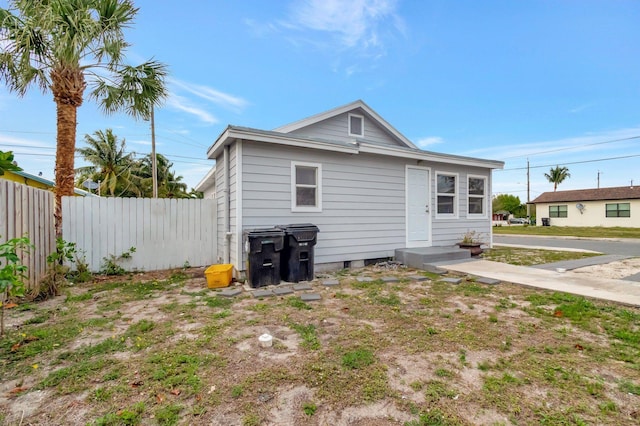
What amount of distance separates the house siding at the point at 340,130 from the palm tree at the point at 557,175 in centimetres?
4360

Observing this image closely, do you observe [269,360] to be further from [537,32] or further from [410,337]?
[537,32]

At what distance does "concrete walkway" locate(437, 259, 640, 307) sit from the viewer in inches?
171

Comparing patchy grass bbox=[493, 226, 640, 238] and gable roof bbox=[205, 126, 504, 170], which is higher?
gable roof bbox=[205, 126, 504, 170]

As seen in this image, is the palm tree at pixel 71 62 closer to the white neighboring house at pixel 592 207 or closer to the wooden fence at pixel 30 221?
the wooden fence at pixel 30 221

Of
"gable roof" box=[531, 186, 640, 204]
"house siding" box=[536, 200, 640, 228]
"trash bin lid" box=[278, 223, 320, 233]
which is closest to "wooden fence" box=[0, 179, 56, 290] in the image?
"trash bin lid" box=[278, 223, 320, 233]

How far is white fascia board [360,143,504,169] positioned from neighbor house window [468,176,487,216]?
48 cm

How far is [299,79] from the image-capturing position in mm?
12227

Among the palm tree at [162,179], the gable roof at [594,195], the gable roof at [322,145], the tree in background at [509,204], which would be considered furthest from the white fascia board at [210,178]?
the tree in background at [509,204]

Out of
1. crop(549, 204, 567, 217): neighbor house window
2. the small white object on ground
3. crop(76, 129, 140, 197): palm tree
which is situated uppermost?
crop(76, 129, 140, 197): palm tree

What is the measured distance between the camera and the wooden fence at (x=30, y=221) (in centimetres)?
405

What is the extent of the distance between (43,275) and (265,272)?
369cm

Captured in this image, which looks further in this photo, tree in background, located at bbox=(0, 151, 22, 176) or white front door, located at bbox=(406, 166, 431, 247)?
white front door, located at bbox=(406, 166, 431, 247)

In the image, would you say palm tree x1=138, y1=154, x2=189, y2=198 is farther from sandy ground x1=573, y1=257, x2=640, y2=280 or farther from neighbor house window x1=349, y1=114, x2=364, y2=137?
sandy ground x1=573, y1=257, x2=640, y2=280

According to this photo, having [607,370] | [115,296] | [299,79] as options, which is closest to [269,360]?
[607,370]
